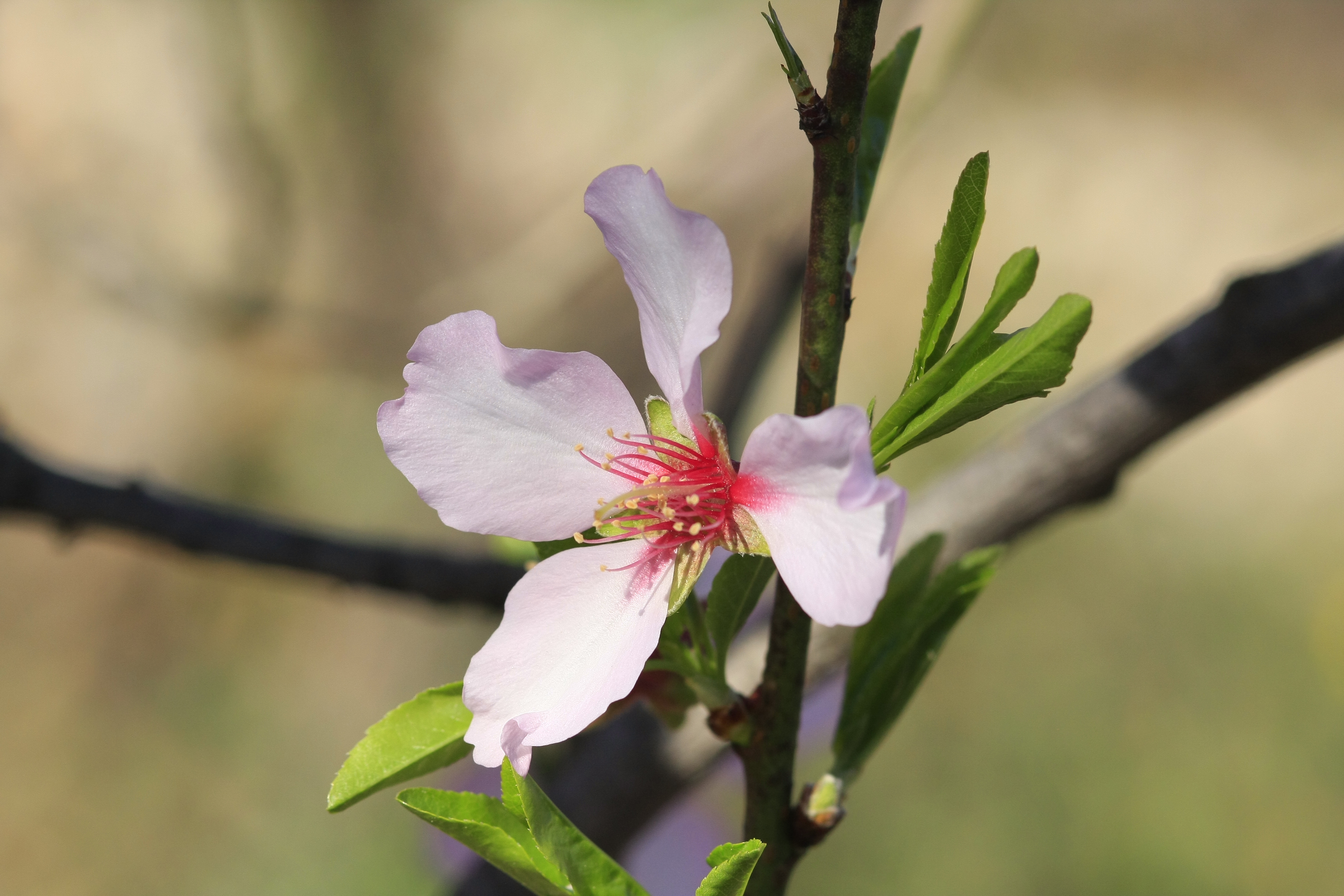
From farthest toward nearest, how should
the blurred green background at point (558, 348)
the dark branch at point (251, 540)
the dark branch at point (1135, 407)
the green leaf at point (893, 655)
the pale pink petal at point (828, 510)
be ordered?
1. the blurred green background at point (558, 348)
2. the dark branch at point (251, 540)
3. the dark branch at point (1135, 407)
4. the green leaf at point (893, 655)
5. the pale pink petal at point (828, 510)

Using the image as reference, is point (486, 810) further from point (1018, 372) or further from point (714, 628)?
point (1018, 372)

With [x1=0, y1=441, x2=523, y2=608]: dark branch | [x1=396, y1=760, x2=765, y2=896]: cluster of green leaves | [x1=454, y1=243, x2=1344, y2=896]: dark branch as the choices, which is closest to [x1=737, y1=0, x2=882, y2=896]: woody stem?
[x1=396, y1=760, x2=765, y2=896]: cluster of green leaves

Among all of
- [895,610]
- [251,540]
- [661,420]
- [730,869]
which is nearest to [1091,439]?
[895,610]

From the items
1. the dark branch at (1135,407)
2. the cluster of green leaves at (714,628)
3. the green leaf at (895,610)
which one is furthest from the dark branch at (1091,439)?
the cluster of green leaves at (714,628)

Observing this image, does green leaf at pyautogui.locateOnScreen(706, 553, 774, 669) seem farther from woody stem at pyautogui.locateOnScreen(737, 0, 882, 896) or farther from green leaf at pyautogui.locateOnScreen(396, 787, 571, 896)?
green leaf at pyautogui.locateOnScreen(396, 787, 571, 896)

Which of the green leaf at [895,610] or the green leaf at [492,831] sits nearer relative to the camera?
the green leaf at [492,831]

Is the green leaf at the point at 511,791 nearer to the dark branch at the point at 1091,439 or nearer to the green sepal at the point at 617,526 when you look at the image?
the green sepal at the point at 617,526
